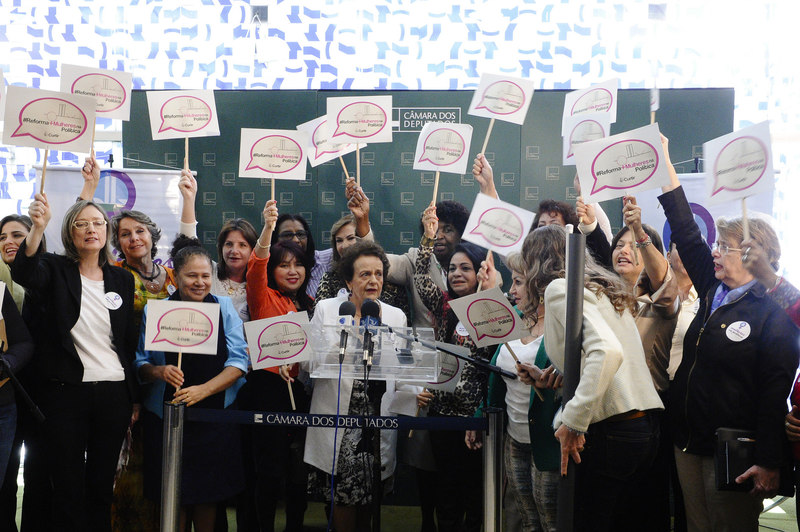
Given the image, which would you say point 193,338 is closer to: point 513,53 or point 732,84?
point 513,53

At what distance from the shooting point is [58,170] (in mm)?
5465

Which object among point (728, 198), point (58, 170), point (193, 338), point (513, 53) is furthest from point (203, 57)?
point (728, 198)

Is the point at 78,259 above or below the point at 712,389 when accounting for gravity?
above

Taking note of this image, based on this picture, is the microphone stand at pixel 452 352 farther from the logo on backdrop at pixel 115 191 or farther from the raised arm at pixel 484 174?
the logo on backdrop at pixel 115 191

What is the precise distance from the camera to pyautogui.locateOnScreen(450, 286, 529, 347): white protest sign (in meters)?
3.27

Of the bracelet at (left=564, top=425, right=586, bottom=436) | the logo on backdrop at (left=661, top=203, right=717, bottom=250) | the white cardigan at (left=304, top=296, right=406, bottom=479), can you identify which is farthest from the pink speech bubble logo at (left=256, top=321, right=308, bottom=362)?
the logo on backdrop at (left=661, top=203, right=717, bottom=250)

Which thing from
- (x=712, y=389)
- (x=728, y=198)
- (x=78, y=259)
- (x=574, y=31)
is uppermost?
(x=574, y=31)

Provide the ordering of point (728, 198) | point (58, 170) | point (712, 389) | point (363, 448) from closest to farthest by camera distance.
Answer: point (712, 389) → point (728, 198) → point (363, 448) → point (58, 170)

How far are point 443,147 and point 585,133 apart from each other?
0.80 m

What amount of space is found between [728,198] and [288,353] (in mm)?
2030

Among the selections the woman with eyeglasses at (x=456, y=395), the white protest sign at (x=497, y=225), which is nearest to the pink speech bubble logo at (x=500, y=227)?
the white protest sign at (x=497, y=225)

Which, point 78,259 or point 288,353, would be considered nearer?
point 288,353

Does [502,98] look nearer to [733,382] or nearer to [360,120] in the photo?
[360,120]

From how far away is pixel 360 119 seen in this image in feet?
13.9
